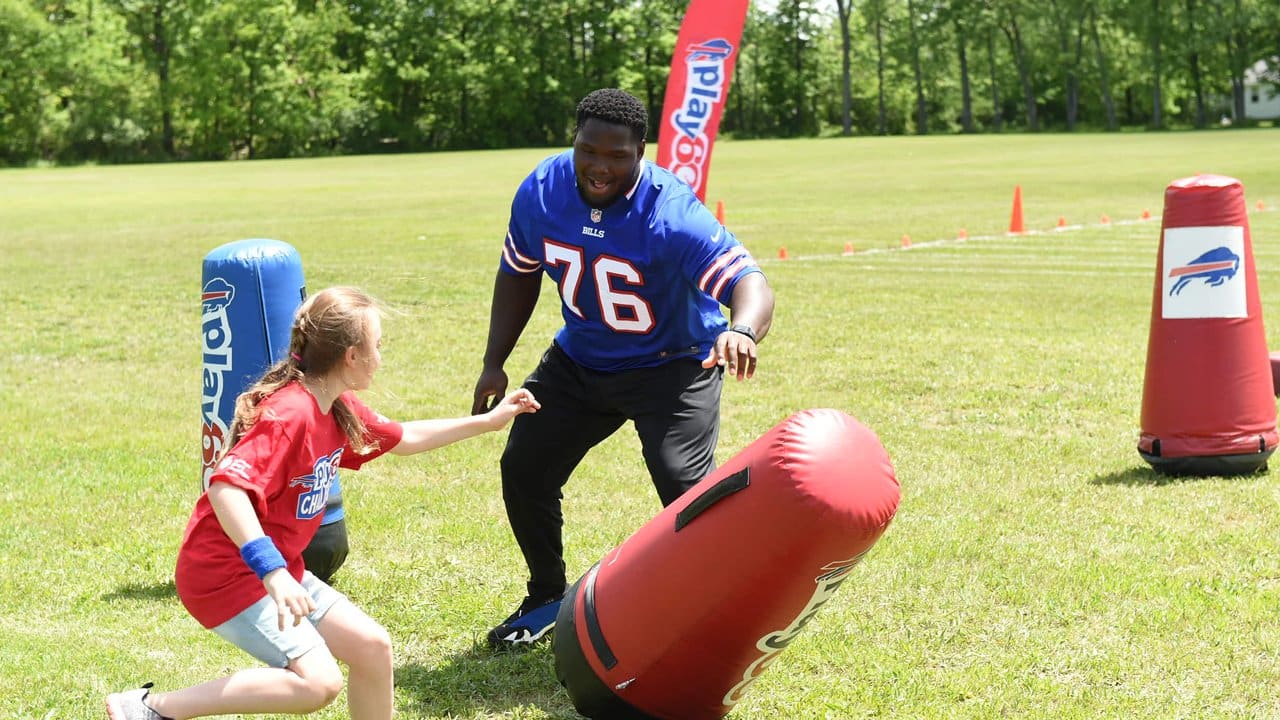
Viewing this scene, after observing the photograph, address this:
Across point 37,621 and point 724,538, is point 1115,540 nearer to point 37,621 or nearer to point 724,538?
point 724,538

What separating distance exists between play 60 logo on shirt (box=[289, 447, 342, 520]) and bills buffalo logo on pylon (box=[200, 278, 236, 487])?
171cm

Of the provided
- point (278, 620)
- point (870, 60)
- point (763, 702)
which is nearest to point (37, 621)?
point (278, 620)

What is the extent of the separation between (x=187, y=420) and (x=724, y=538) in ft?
20.0

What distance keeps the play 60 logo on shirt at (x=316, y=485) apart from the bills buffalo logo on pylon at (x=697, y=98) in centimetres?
1358

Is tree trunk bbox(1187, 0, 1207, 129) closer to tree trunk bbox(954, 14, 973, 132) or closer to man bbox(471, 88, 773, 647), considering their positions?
tree trunk bbox(954, 14, 973, 132)

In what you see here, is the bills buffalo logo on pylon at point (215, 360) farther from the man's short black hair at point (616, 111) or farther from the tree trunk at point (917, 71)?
the tree trunk at point (917, 71)

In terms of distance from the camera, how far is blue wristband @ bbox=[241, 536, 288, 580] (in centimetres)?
317

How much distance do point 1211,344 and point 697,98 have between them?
10.9 m

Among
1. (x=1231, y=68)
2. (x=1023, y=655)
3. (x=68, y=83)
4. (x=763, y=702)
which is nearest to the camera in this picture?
(x=763, y=702)

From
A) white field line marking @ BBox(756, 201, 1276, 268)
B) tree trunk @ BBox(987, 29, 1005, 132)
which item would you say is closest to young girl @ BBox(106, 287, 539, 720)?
white field line marking @ BBox(756, 201, 1276, 268)

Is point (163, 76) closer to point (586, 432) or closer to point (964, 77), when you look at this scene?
point (964, 77)

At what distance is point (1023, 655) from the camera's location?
455 centimetres

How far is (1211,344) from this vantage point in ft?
21.8

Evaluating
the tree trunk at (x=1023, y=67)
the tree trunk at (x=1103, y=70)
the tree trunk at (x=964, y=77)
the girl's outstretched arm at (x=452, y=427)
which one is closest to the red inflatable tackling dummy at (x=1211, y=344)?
the girl's outstretched arm at (x=452, y=427)
